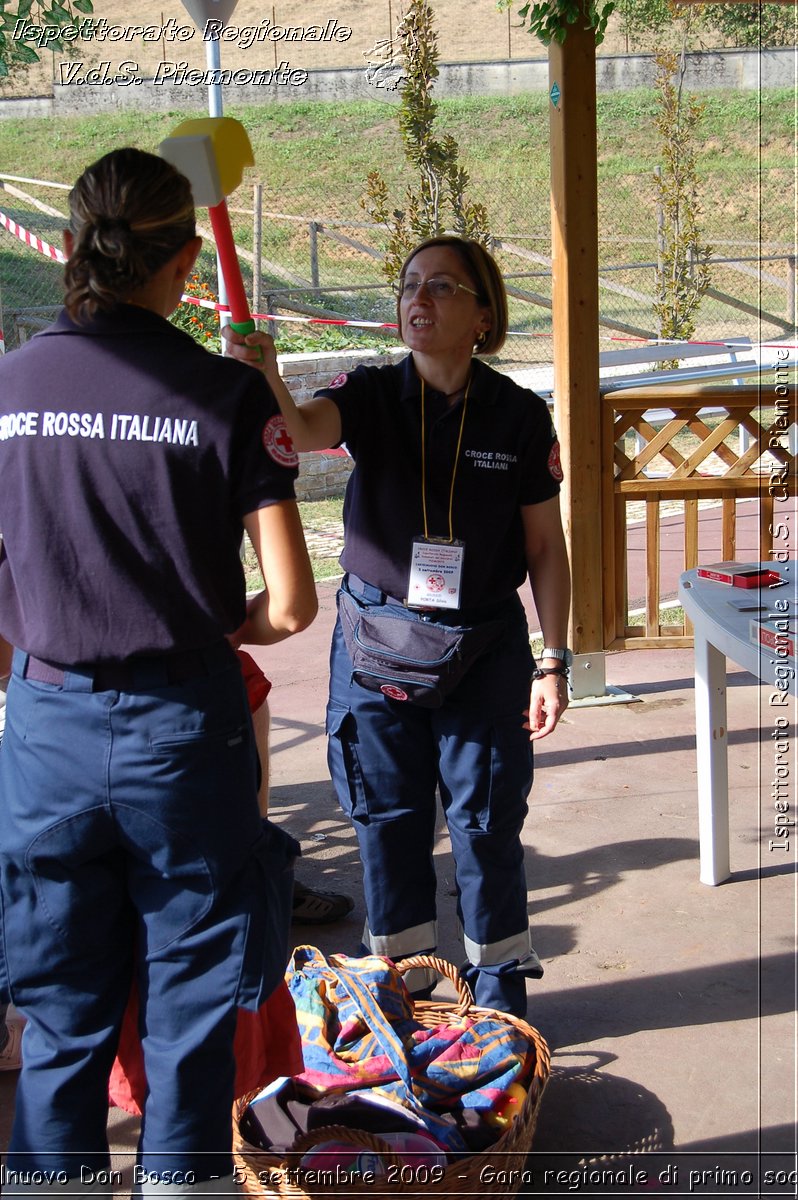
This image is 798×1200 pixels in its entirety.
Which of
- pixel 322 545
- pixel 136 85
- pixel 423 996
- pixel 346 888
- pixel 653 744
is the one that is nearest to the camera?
pixel 423 996

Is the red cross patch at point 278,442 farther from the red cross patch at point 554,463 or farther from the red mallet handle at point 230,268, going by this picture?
the red cross patch at point 554,463

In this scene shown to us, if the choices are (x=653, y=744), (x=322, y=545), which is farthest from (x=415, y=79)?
(x=653, y=744)

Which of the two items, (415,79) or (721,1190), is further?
(415,79)

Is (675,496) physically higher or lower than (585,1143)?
higher

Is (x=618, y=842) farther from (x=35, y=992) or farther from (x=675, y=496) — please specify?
(x=35, y=992)

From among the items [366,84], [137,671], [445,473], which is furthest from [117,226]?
[366,84]

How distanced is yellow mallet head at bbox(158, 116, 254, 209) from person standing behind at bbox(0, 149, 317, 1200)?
196 millimetres

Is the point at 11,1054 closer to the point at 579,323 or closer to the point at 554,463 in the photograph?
the point at 554,463

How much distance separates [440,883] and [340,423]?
1.81 meters

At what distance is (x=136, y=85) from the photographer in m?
22.7

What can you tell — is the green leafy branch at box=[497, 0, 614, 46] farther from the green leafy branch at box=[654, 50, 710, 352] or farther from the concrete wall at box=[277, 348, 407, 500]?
the green leafy branch at box=[654, 50, 710, 352]

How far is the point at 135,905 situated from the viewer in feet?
5.70


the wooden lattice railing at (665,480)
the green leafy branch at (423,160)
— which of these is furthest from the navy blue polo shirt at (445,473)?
the green leafy branch at (423,160)

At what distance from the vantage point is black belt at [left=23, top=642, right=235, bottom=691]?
1635mm
